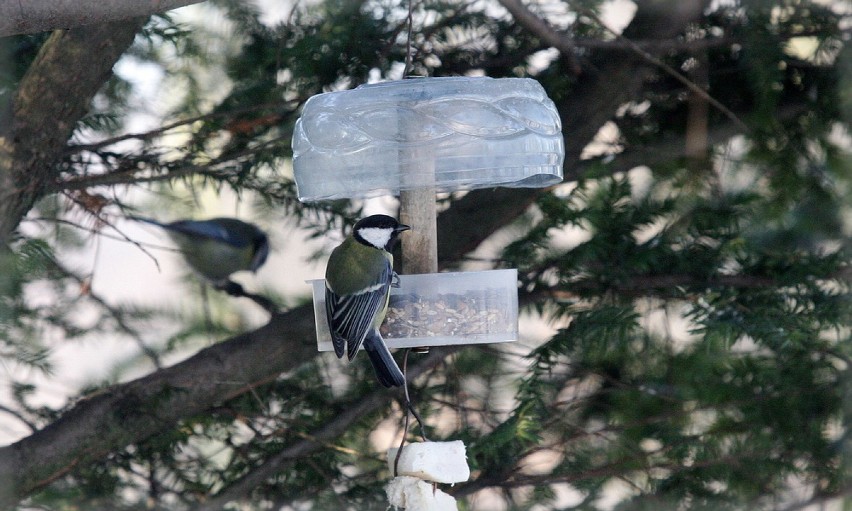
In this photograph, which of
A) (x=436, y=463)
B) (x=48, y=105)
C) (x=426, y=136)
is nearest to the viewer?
(x=436, y=463)

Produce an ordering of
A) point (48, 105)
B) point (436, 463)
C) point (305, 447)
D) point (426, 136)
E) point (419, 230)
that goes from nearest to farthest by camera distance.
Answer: point (436, 463)
point (426, 136)
point (419, 230)
point (48, 105)
point (305, 447)

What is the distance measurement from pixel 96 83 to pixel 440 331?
655 millimetres

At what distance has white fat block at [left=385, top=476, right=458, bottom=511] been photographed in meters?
1.08

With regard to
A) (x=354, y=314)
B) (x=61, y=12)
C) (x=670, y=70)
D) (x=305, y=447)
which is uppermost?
(x=61, y=12)

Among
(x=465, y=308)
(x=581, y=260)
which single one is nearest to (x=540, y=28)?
(x=581, y=260)

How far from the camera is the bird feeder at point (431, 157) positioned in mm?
1191

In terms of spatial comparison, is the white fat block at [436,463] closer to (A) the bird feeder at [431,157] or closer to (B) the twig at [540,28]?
(A) the bird feeder at [431,157]

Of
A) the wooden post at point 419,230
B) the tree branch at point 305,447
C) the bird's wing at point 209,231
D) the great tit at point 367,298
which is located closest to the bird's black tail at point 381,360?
the great tit at point 367,298

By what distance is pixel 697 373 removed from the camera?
6.01ft

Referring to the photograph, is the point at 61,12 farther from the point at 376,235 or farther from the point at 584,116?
the point at 584,116

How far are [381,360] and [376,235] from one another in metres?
0.18

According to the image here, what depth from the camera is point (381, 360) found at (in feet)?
4.15

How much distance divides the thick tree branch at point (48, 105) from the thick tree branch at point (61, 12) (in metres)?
0.30

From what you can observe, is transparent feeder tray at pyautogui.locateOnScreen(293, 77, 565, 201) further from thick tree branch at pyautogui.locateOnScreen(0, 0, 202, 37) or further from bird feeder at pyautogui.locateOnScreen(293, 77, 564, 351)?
thick tree branch at pyautogui.locateOnScreen(0, 0, 202, 37)
